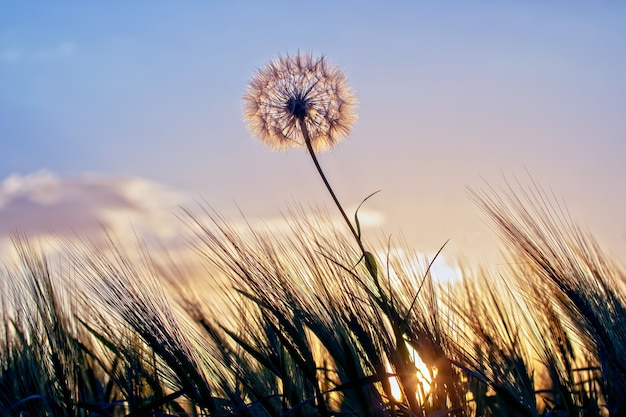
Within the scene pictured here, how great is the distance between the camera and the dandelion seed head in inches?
121

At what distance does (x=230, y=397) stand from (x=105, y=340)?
0.53 meters

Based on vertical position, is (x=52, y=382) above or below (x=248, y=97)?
below

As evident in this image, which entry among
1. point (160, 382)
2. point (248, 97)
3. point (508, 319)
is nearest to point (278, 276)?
point (160, 382)

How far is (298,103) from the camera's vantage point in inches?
119

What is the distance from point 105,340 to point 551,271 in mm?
1571

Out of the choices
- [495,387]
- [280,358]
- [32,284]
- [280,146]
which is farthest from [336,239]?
[280,146]

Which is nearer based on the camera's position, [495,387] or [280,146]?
[495,387]

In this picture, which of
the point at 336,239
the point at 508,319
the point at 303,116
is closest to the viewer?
the point at 336,239

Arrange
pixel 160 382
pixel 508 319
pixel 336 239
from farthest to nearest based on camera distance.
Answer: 1. pixel 508 319
2. pixel 160 382
3. pixel 336 239

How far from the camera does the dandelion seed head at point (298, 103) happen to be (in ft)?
10.1

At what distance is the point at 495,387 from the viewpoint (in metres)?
1.96

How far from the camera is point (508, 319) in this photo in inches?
105

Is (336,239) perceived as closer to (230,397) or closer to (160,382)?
(230,397)

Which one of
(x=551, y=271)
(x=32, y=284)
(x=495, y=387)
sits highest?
(x=32, y=284)
